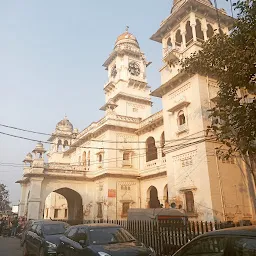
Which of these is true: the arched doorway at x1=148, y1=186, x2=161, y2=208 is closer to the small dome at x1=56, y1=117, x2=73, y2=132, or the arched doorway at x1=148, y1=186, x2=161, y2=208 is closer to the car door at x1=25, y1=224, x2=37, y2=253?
the car door at x1=25, y1=224, x2=37, y2=253

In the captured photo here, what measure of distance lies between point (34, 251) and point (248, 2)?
11.6 meters

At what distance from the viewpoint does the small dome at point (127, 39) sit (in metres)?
34.9

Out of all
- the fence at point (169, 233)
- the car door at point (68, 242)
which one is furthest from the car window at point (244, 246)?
the car door at point (68, 242)

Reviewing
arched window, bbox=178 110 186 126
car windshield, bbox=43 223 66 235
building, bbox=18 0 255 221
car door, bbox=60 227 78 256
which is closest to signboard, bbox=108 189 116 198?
building, bbox=18 0 255 221

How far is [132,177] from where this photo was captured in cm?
2388

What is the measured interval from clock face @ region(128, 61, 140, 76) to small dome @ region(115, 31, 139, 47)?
11.4ft

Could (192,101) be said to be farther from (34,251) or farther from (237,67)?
(34,251)

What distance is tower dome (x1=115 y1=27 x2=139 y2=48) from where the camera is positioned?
114ft

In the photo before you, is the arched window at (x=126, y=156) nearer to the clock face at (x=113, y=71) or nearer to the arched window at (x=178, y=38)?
the arched window at (x=178, y=38)

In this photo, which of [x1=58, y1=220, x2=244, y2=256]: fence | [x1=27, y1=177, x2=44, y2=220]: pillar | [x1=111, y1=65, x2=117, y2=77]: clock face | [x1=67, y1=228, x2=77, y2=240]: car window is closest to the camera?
[x1=67, y1=228, x2=77, y2=240]: car window

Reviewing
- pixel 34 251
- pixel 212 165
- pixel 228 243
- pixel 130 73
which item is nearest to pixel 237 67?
pixel 228 243

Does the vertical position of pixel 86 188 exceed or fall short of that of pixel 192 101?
it falls short

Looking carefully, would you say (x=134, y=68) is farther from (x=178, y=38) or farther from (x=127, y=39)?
(x=178, y=38)

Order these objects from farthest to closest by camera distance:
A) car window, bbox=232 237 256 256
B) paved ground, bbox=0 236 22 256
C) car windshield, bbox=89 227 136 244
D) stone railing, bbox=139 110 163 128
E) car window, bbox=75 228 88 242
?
1. stone railing, bbox=139 110 163 128
2. paved ground, bbox=0 236 22 256
3. car window, bbox=75 228 88 242
4. car windshield, bbox=89 227 136 244
5. car window, bbox=232 237 256 256
